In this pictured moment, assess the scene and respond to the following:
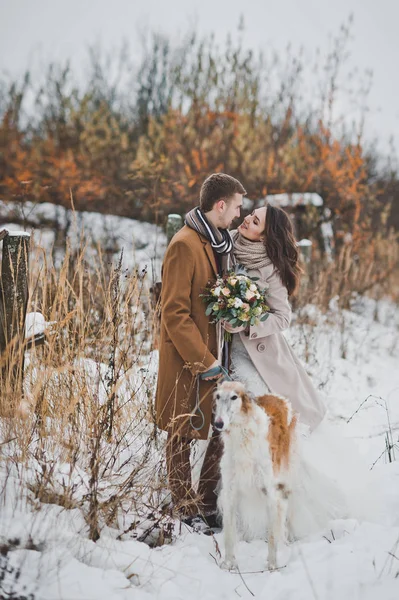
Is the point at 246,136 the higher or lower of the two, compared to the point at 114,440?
higher

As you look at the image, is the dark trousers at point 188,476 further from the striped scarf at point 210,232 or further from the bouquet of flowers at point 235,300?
the striped scarf at point 210,232

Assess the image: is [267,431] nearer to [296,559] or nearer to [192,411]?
[192,411]

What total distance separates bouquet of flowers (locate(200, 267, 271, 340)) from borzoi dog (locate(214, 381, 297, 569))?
0.42 metres

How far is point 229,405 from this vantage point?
2477 millimetres

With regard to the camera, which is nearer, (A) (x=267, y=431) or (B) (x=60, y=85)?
(A) (x=267, y=431)

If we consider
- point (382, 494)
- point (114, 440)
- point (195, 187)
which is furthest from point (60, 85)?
point (382, 494)

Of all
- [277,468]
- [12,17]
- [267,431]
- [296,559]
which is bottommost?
[296,559]

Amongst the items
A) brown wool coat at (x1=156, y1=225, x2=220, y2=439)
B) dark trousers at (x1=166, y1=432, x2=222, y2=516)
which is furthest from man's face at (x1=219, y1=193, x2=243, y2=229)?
dark trousers at (x1=166, y1=432, x2=222, y2=516)

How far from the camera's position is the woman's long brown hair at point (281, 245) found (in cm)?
310

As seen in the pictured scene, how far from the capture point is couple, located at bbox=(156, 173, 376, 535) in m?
2.79

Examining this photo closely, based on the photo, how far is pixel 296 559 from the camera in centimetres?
260

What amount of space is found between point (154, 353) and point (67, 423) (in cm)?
185

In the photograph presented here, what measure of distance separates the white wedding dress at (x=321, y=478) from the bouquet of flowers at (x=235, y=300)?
35cm

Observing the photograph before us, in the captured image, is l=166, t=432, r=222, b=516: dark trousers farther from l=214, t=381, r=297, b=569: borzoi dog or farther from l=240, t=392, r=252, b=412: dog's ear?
l=240, t=392, r=252, b=412: dog's ear
